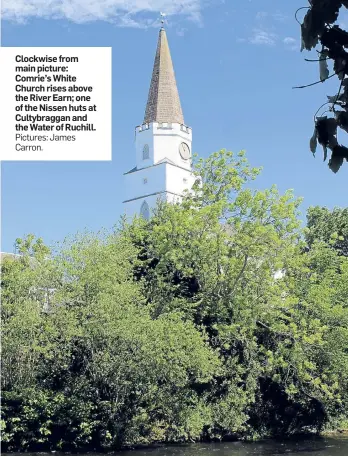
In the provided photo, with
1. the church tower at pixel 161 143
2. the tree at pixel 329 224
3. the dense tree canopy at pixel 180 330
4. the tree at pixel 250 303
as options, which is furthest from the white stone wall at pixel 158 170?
the tree at pixel 250 303

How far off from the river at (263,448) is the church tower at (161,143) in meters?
46.9

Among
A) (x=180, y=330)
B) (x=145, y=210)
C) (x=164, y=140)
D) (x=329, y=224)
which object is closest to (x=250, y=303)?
(x=180, y=330)

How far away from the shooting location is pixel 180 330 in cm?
2439

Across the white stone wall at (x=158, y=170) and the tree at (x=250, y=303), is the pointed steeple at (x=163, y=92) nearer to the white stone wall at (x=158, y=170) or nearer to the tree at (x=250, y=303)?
the white stone wall at (x=158, y=170)

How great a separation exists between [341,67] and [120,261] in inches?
903

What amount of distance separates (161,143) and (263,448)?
52192 millimetres

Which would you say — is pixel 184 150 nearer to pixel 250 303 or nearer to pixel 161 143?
pixel 161 143

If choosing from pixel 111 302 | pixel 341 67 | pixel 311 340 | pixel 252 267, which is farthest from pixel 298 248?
pixel 341 67

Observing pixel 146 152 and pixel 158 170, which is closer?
pixel 158 170

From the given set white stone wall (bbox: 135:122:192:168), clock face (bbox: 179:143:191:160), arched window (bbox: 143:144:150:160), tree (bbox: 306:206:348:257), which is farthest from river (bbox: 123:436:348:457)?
arched window (bbox: 143:144:150:160)

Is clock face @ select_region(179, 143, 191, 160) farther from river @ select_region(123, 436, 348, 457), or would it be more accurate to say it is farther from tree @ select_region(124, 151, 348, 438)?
river @ select_region(123, 436, 348, 457)

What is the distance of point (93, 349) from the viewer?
24031 mm

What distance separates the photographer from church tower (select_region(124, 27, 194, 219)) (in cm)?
7300

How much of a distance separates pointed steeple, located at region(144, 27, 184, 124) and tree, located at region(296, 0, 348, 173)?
71044 millimetres
